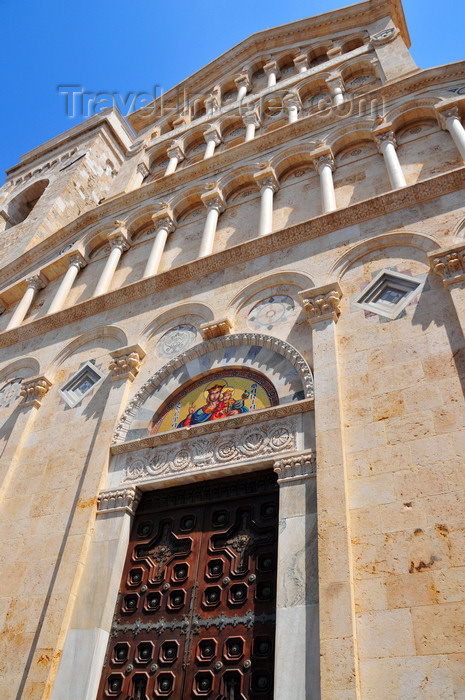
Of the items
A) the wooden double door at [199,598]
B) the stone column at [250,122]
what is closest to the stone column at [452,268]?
the wooden double door at [199,598]

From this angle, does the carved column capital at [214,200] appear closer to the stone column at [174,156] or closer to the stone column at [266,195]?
the stone column at [266,195]

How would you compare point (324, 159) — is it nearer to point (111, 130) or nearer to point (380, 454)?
point (380, 454)

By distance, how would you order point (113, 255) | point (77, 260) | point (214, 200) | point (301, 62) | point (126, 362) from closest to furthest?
point (126, 362) < point (214, 200) < point (113, 255) < point (77, 260) < point (301, 62)

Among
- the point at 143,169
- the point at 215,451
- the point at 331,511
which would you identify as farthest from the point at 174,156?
the point at 331,511

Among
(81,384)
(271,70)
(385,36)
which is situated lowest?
(81,384)

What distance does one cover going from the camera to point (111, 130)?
2178 centimetres

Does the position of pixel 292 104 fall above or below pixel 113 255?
above

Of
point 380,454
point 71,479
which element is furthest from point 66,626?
point 380,454

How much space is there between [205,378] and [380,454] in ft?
9.79

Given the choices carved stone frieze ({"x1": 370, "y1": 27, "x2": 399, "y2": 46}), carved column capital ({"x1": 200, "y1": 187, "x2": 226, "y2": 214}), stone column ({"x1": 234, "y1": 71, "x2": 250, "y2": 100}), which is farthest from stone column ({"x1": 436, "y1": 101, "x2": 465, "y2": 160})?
stone column ({"x1": 234, "y1": 71, "x2": 250, "y2": 100})

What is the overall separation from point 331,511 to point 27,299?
911cm

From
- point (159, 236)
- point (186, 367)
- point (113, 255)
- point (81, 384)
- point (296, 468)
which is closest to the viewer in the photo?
point (296, 468)

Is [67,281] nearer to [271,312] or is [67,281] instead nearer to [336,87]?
[271,312]

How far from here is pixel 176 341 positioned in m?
8.30
